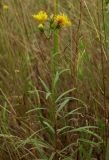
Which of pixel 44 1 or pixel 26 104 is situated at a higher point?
pixel 44 1

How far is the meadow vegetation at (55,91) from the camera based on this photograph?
132 cm

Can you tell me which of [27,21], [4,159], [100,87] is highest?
[27,21]

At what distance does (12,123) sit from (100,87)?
332 mm

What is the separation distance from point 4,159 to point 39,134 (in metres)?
0.14

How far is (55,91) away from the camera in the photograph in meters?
1.41

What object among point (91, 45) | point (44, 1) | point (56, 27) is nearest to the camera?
point (56, 27)

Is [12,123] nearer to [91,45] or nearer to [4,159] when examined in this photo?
[4,159]

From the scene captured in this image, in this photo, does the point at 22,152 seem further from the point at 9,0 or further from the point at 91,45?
the point at 9,0

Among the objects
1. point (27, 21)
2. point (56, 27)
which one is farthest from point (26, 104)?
point (27, 21)

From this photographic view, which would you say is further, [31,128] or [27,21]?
[27,21]

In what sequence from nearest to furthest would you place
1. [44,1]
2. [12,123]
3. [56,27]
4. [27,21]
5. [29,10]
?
1. [56,27]
2. [12,123]
3. [27,21]
4. [29,10]
5. [44,1]

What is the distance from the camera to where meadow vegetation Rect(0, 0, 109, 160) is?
132 cm

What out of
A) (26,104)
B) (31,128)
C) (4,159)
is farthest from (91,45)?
(4,159)

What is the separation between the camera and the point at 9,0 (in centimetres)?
226
